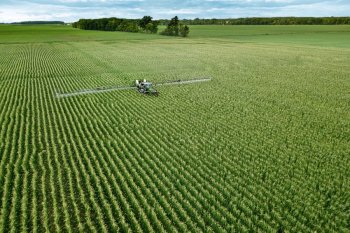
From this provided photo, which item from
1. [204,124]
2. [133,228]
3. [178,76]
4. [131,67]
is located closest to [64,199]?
[133,228]

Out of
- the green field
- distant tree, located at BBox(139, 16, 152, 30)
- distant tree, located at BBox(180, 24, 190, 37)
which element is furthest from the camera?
distant tree, located at BBox(139, 16, 152, 30)

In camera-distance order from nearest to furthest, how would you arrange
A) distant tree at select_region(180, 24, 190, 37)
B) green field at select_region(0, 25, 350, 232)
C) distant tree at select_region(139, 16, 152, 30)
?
green field at select_region(0, 25, 350, 232) < distant tree at select_region(180, 24, 190, 37) < distant tree at select_region(139, 16, 152, 30)

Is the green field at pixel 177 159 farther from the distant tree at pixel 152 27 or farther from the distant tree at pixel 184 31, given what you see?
the distant tree at pixel 152 27

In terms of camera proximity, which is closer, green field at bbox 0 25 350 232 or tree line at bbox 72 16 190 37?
green field at bbox 0 25 350 232

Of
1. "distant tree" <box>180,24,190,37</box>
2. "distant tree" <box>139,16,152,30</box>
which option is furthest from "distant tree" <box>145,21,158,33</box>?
"distant tree" <box>180,24,190,37</box>

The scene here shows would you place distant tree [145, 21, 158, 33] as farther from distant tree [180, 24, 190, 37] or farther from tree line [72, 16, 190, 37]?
distant tree [180, 24, 190, 37]

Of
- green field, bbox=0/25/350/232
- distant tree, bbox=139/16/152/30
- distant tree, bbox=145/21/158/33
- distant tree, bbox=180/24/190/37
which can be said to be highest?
distant tree, bbox=139/16/152/30
